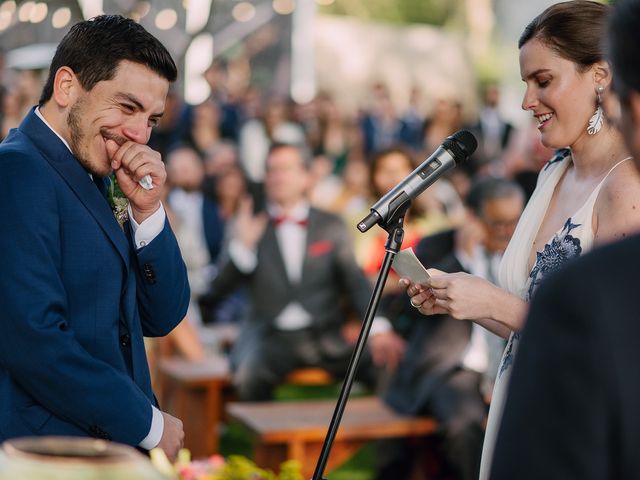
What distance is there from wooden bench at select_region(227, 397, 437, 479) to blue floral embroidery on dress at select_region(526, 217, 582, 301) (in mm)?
2173

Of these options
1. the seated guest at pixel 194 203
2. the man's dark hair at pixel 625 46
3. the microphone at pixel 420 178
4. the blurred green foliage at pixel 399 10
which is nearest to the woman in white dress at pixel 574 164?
the microphone at pixel 420 178

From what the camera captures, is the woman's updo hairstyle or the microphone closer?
the microphone

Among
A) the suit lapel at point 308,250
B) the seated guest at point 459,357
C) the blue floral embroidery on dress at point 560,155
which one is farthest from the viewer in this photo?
the suit lapel at point 308,250

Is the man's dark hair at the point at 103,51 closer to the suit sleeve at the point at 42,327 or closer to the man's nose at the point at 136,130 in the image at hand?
the man's nose at the point at 136,130

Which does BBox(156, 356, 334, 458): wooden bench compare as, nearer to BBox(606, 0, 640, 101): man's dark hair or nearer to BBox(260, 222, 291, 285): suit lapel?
BBox(260, 222, 291, 285): suit lapel

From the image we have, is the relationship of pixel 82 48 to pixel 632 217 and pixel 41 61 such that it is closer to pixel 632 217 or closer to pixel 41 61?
pixel 632 217

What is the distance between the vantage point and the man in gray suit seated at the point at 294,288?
5.68 meters

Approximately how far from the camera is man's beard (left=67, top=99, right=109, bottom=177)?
85.6 inches

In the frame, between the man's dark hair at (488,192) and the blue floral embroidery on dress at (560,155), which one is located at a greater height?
the man's dark hair at (488,192)

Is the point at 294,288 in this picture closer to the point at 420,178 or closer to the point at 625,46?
the point at 420,178

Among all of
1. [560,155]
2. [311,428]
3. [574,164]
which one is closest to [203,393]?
[311,428]

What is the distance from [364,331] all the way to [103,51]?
871mm

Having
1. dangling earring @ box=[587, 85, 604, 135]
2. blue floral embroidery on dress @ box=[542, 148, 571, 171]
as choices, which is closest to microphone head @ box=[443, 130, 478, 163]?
dangling earring @ box=[587, 85, 604, 135]

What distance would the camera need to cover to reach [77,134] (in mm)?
2182
